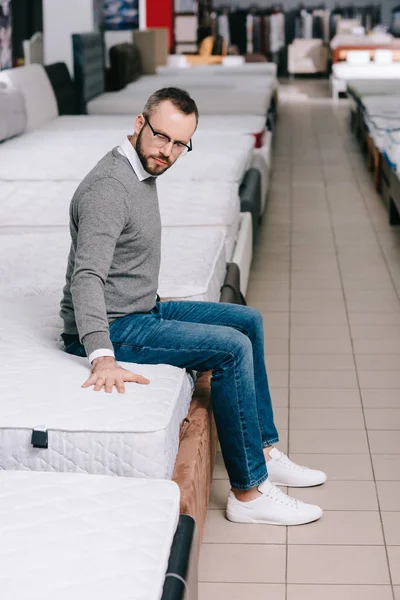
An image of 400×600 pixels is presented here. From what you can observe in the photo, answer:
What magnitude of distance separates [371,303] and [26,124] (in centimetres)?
308

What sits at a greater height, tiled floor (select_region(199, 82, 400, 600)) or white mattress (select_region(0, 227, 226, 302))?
white mattress (select_region(0, 227, 226, 302))

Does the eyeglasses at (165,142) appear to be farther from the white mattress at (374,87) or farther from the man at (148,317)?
the white mattress at (374,87)

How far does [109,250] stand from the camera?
2.17 m

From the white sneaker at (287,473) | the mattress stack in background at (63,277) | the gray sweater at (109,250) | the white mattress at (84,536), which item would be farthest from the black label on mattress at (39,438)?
the white sneaker at (287,473)

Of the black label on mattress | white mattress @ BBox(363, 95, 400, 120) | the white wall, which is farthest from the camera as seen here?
Result: the white wall

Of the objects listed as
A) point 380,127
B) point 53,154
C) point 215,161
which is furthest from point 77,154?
point 380,127

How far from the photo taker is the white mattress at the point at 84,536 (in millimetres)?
1488

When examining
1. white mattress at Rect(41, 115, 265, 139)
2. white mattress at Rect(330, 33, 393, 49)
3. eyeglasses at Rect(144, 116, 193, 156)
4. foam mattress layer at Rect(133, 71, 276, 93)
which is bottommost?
white mattress at Rect(41, 115, 265, 139)

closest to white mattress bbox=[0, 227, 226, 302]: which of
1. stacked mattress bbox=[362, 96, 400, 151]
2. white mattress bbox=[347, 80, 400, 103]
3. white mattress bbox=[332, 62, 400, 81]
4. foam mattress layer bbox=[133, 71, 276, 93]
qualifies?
stacked mattress bbox=[362, 96, 400, 151]

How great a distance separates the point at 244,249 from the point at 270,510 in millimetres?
1999

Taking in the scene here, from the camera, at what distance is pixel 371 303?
456cm

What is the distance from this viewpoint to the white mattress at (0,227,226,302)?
2.97 m

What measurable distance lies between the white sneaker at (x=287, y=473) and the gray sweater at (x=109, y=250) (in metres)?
0.61

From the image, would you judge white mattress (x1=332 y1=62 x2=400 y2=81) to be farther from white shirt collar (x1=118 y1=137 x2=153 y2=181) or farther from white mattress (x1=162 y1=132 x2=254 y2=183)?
white shirt collar (x1=118 y1=137 x2=153 y2=181)
